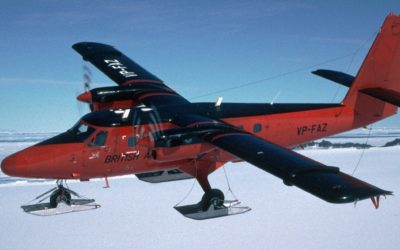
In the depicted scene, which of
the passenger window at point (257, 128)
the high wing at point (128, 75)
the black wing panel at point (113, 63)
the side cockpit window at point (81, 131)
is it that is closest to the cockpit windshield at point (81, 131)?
the side cockpit window at point (81, 131)

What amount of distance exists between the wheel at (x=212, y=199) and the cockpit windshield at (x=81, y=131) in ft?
18.2

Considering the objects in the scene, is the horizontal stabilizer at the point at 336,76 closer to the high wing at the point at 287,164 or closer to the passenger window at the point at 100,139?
the high wing at the point at 287,164

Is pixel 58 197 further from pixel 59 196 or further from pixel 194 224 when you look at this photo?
pixel 194 224

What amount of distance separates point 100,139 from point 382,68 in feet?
46.7

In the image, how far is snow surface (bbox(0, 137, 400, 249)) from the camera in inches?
605

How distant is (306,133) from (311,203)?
4.50m

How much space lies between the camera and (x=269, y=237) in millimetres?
16094

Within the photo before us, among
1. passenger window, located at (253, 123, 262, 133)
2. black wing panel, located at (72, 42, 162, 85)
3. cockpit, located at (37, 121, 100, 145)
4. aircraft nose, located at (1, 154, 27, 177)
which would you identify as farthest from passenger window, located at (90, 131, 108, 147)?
black wing panel, located at (72, 42, 162, 85)

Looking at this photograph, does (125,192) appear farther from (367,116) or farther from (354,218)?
(367,116)

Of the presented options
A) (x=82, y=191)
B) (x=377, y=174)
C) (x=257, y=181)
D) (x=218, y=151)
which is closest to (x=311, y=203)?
(x=257, y=181)

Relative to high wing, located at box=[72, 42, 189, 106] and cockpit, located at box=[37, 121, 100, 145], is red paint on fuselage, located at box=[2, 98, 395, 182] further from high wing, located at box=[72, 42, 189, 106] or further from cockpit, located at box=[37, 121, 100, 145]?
high wing, located at box=[72, 42, 189, 106]

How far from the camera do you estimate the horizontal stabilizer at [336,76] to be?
853 inches

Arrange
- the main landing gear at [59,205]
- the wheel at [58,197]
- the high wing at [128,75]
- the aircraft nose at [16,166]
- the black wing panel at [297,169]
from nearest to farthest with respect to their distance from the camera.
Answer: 1. the black wing panel at [297,169]
2. the aircraft nose at [16,166]
3. the main landing gear at [59,205]
4. the wheel at [58,197]
5. the high wing at [128,75]

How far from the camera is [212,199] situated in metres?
16.8
